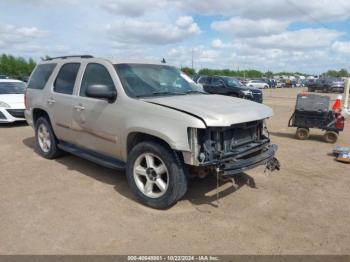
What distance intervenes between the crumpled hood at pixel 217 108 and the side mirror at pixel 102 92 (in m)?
0.51

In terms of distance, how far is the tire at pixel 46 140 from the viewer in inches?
241

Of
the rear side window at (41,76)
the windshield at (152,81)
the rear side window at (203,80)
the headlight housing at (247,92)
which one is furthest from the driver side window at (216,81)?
the windshield at (152,81)

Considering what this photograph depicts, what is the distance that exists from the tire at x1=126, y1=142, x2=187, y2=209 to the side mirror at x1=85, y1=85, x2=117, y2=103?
32.6 inches

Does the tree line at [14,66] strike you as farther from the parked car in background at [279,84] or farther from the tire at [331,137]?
the tire at [331,137]

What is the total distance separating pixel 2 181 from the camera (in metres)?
5.12

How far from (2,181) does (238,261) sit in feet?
13.2

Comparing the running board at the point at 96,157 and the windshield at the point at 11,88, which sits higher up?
the windshield at the point at 11,88

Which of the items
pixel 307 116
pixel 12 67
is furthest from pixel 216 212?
pixel 12 67

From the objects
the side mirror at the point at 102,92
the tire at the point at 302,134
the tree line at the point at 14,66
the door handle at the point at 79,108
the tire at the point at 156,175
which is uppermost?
the tree line at the point at 14,66

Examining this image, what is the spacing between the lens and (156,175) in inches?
162

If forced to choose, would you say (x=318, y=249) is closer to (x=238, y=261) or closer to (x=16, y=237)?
(x=238, y=261)

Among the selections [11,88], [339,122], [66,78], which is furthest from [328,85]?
[66,78]

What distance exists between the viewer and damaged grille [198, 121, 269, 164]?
12.2ft

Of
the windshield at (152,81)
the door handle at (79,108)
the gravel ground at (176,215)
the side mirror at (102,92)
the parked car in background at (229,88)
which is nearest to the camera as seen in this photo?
the gravel ground at (176,215)
